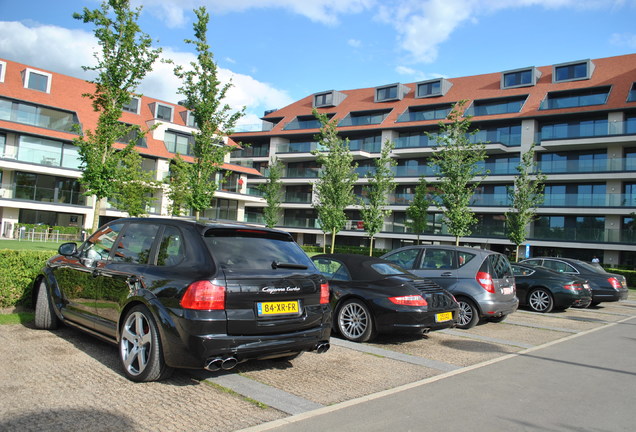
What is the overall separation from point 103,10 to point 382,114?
39630 mm

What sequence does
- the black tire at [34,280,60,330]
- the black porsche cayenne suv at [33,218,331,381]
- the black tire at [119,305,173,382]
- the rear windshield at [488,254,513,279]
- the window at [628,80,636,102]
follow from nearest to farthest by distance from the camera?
1. the black porsche cayenne suv at [33,218,331,381]
2. the black tire at [119,305,173,382]
3. the black tire at [34,280,60,330]
4. the rear windshield at [488,254,513,279]
5. the window at [628,80,636,102]

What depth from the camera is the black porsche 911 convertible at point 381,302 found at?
23.3ft

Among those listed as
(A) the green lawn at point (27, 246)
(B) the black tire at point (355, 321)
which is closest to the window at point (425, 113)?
(A) the green lawn at point (27, 246)

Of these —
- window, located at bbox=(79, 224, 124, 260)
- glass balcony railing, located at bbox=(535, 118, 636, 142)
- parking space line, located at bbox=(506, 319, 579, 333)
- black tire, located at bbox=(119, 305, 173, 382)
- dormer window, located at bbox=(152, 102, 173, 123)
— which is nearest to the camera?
black tire, located at bbox=(119, 305, 173, 382)

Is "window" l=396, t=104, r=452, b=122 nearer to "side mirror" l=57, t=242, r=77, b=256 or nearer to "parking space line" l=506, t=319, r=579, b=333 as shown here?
"parking space line" l=506, t=319, r=579, b=333

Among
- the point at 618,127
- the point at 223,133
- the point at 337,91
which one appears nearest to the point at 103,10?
the point at 223,133

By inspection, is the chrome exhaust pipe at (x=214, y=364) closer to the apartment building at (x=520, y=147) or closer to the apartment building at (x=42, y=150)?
the apartment building at (x=42, y=150)

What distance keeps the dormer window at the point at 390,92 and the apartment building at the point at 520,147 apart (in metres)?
0.13

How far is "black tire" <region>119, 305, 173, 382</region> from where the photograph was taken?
179 inches

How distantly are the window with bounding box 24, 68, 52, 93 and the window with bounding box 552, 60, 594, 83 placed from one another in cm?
4316

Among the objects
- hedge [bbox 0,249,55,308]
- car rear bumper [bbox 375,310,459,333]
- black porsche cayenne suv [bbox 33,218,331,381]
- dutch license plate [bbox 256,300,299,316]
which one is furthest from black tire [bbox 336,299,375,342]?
hedge [bbox 0,249,55,308]

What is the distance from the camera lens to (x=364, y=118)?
168ft

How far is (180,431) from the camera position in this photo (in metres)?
3.61

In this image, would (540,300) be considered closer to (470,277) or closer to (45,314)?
(470,277)
